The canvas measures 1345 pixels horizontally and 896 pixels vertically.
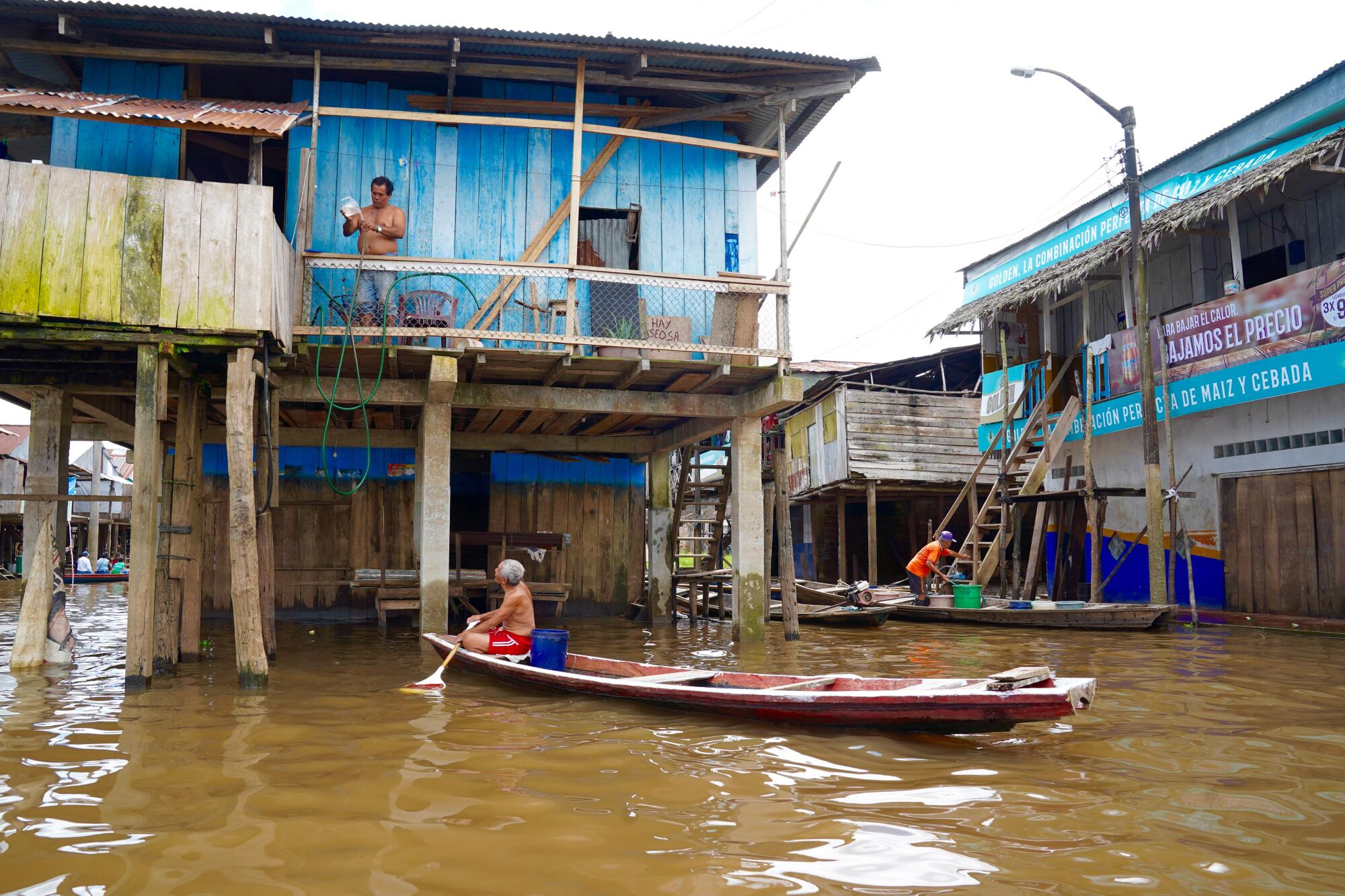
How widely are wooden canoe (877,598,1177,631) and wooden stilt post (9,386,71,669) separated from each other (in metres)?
10.9

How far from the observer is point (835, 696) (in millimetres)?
5980

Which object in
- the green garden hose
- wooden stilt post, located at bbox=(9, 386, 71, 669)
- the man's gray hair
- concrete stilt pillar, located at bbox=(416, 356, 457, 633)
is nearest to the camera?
the man's gray hair

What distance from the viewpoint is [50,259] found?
825cm

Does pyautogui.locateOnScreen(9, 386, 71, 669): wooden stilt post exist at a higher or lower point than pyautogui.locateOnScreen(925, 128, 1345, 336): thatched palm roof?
lower

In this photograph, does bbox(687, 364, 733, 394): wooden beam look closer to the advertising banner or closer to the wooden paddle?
the wooden paddle

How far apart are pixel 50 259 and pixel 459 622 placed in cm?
789

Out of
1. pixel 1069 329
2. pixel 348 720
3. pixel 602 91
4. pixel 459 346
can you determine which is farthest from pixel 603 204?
pixel 1069 329

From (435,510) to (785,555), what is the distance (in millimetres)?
4732

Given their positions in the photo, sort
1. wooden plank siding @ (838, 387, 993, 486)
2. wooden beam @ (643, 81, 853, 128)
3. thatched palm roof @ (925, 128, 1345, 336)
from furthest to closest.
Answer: wooden plank siding @ (838, 387, 993, 486) < thatched palm roof @ (925, 128, 1345, 336) < wooden beam @ (643, 81, 853, 128)

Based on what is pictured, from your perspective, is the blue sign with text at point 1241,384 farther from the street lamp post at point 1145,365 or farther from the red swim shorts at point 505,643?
the red swim shorts at point 505,643

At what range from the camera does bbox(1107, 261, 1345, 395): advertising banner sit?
12.4m

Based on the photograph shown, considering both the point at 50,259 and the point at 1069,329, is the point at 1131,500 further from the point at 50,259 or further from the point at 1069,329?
the point at 50,259

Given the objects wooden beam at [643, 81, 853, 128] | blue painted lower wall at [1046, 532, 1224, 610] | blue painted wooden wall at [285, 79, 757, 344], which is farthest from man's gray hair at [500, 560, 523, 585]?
blue painted lower wall at [1046, 532, 1224, 610]

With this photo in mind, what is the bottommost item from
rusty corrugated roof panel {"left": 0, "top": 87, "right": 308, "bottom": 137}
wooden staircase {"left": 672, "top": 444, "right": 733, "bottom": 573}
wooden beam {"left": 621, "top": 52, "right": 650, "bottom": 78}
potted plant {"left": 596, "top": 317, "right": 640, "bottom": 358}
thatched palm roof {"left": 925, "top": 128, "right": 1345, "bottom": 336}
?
wooden staircase {"left": 672, "top": 444, "right": 733, "bottom": 573}
